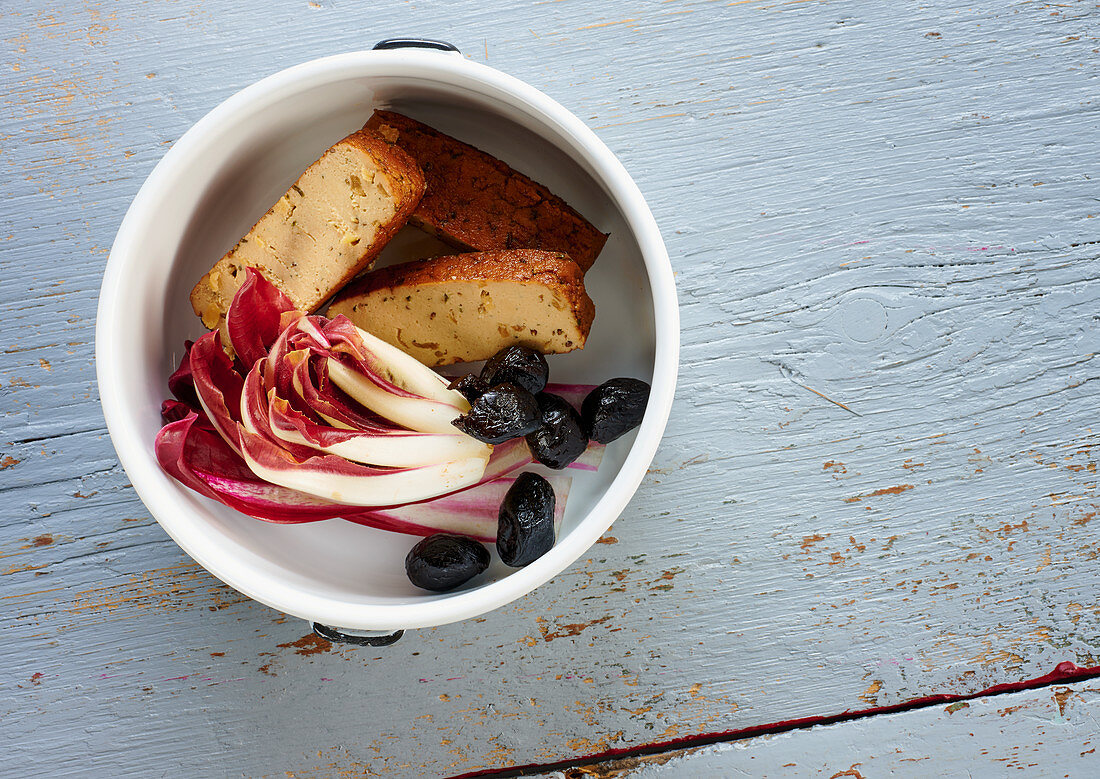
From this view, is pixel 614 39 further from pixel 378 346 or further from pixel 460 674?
pixel 460 674

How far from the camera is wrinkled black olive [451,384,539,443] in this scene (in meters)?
0.86

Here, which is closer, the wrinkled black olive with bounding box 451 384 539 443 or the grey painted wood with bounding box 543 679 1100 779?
the wrinkled black olive with bounding box 451 384 539 443

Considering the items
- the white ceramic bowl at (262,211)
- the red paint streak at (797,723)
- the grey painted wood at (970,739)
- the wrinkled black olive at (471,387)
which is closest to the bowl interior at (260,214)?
the white ceramic bowl at (262,211)

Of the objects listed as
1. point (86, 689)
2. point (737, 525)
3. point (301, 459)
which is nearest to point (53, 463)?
point (86, 689)

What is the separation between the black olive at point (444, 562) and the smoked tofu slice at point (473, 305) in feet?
0.72

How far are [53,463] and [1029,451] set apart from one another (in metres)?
1.38

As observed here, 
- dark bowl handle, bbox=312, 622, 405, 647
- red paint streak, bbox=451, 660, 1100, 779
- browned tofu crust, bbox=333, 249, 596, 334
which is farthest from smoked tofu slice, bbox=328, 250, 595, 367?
red paint streak, bbox=451, 660, 1100, 779

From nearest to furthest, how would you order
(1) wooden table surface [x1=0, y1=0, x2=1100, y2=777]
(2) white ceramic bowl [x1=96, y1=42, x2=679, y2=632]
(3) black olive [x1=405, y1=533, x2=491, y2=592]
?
(2) white ceramic bowl [x1=96, y1=42, x2=679, y2=632] < (3) black olive [x1=405, y1=533, x2=491, y2=592] < (1) wooden table surface [x1=0, y1=0, x2=1100, y2=777]

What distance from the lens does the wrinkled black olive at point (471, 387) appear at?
3.10ft

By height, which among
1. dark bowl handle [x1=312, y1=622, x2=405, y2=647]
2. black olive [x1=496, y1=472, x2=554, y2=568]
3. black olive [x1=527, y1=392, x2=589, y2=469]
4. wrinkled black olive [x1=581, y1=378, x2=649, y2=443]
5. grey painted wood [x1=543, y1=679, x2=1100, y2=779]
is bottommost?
dark bowl handle [x1=312, y1=622, x2=405, y2=647]

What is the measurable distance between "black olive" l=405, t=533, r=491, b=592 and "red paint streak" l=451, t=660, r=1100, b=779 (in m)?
0.36

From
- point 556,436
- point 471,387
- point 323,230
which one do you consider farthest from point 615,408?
point 323,230

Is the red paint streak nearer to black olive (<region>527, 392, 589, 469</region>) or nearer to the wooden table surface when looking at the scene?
the wooden table surface

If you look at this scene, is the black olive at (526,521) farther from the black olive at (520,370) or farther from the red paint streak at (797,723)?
the red paint streak at (797,723)
